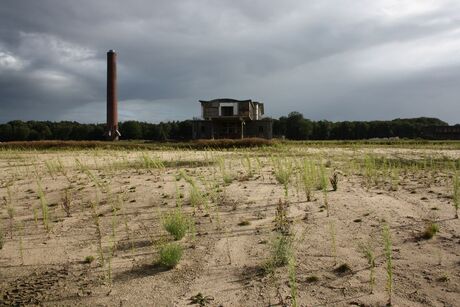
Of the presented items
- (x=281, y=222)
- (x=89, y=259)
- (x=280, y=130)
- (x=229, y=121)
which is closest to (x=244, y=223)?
(x=281, y=222)

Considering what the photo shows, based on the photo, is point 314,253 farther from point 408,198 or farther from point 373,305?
point 408,198

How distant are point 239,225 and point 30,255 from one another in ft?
9.15

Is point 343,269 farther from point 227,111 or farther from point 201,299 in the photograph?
point 227,111

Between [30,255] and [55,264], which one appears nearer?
[55,264]

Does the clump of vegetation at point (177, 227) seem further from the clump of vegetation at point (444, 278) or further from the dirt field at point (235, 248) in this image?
the clump of vegetation at point (444, 278)

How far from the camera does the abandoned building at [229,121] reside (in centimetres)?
5222

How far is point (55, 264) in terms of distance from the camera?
4484 mm

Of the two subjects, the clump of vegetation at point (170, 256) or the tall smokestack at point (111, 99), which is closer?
the clump of vegetation at point (170, 256)

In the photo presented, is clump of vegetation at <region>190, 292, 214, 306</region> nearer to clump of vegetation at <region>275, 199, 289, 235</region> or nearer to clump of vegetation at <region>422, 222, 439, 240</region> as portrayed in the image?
clump of vegetation at <region>275, 199, 289, 235</region>

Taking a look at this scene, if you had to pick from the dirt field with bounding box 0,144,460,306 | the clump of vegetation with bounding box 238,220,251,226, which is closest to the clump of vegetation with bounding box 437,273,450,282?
the dirt field with bounding box 0,144,460,306

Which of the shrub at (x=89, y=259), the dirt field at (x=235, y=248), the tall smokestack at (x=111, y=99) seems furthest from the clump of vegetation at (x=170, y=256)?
the tall smokestack at (x=111, y=99)

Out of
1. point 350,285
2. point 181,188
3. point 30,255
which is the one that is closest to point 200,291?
point 350,285

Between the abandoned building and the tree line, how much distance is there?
33.8 metres

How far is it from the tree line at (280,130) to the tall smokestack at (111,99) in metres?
38.3
